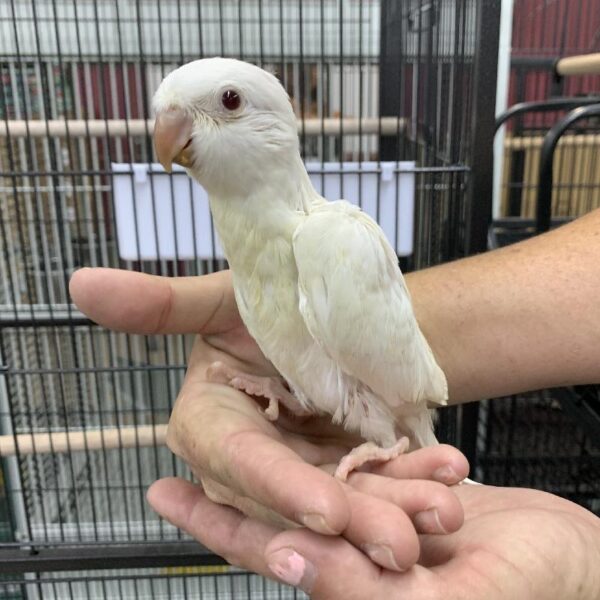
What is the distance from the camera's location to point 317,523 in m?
0.35

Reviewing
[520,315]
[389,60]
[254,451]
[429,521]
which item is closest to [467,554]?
[429,521]

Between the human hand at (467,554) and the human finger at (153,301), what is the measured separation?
18 cm

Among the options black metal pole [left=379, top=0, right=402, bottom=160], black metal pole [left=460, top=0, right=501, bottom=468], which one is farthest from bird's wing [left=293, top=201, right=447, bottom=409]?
black metal pole [left=379, top=0, right=402, bottom=160]

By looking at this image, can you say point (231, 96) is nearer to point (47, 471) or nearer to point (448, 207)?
point (448, 207)

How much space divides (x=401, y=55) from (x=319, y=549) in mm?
770

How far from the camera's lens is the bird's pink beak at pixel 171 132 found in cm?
43

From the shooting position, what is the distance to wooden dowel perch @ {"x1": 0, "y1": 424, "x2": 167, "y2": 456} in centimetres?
90

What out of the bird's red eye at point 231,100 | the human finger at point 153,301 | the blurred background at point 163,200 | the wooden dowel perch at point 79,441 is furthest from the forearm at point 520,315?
the wooden dowel perch at point 79,441

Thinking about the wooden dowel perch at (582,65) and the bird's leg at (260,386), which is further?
the wooden dowel perch at (582,65)

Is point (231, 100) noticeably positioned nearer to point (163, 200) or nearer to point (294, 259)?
point (294, 259)

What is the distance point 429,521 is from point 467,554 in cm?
4

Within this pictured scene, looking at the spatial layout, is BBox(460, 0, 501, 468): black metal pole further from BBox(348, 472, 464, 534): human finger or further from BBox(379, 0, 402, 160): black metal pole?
BBox(348, 472, 464, 534): human finger

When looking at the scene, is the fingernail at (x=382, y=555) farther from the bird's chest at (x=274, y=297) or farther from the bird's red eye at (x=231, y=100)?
the bird's red eye at (x=231, y=100)

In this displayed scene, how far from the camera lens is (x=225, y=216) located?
18.5 inches
